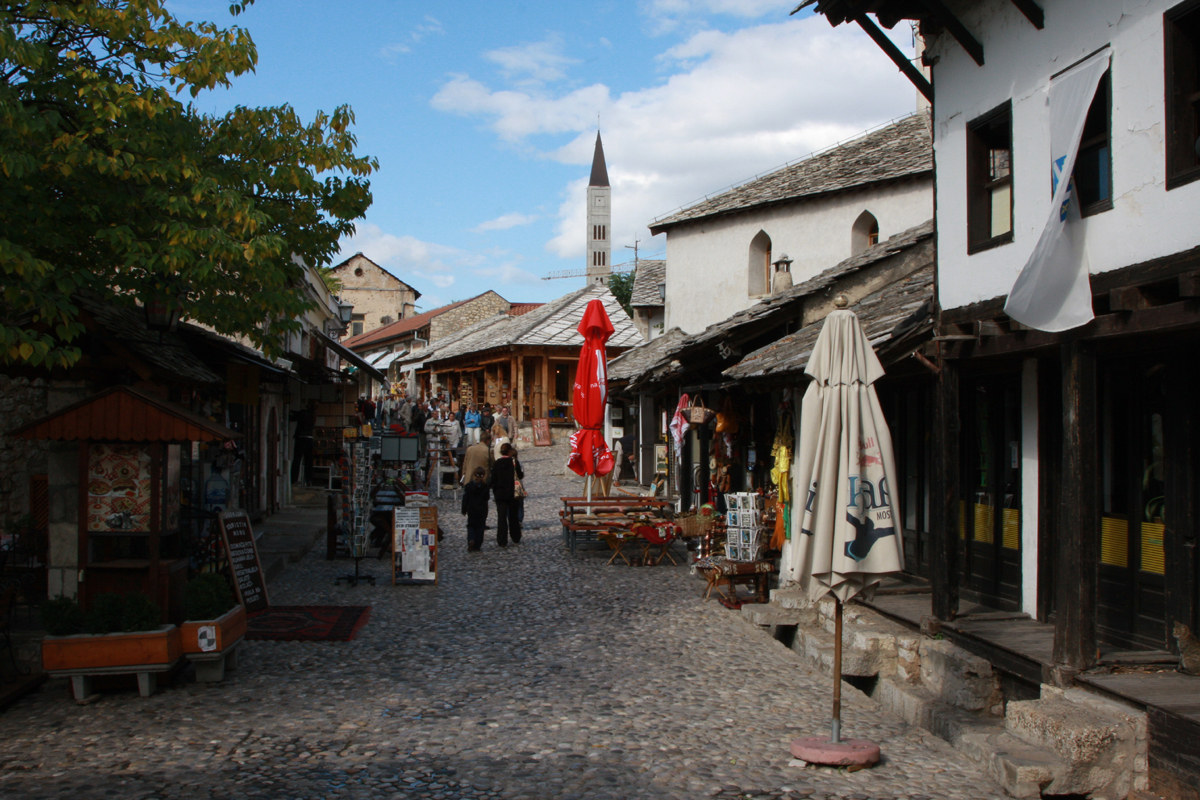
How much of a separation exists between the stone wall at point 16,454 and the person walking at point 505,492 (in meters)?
7.03

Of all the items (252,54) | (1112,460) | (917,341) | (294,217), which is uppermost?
(252,54)

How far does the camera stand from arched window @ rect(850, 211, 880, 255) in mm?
20125

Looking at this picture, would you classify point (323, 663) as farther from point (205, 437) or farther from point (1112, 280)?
point (1112, 280)

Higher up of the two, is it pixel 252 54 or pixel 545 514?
pixel 252 54

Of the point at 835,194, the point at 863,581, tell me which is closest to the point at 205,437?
the point at 863,581

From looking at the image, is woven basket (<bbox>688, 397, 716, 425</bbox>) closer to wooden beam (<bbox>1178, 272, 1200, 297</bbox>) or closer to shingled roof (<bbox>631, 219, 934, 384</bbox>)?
shingled roof (<bbox>631, 219, 934, 384</bbox>)

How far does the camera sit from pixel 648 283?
32750mm

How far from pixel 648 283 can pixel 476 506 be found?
18.6 m

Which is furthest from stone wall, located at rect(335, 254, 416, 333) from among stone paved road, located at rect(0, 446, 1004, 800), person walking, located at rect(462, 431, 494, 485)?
stone paved road, located at rect(0, 446, 1004, 800)

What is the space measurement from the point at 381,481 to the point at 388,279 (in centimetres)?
6230

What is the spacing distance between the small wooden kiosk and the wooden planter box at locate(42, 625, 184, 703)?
795mm

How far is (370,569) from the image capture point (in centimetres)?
1372

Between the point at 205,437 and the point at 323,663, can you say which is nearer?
the point at 205,437

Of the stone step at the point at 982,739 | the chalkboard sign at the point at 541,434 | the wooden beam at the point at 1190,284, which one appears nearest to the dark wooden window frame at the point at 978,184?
the wooden beam at the point at 1190,284
